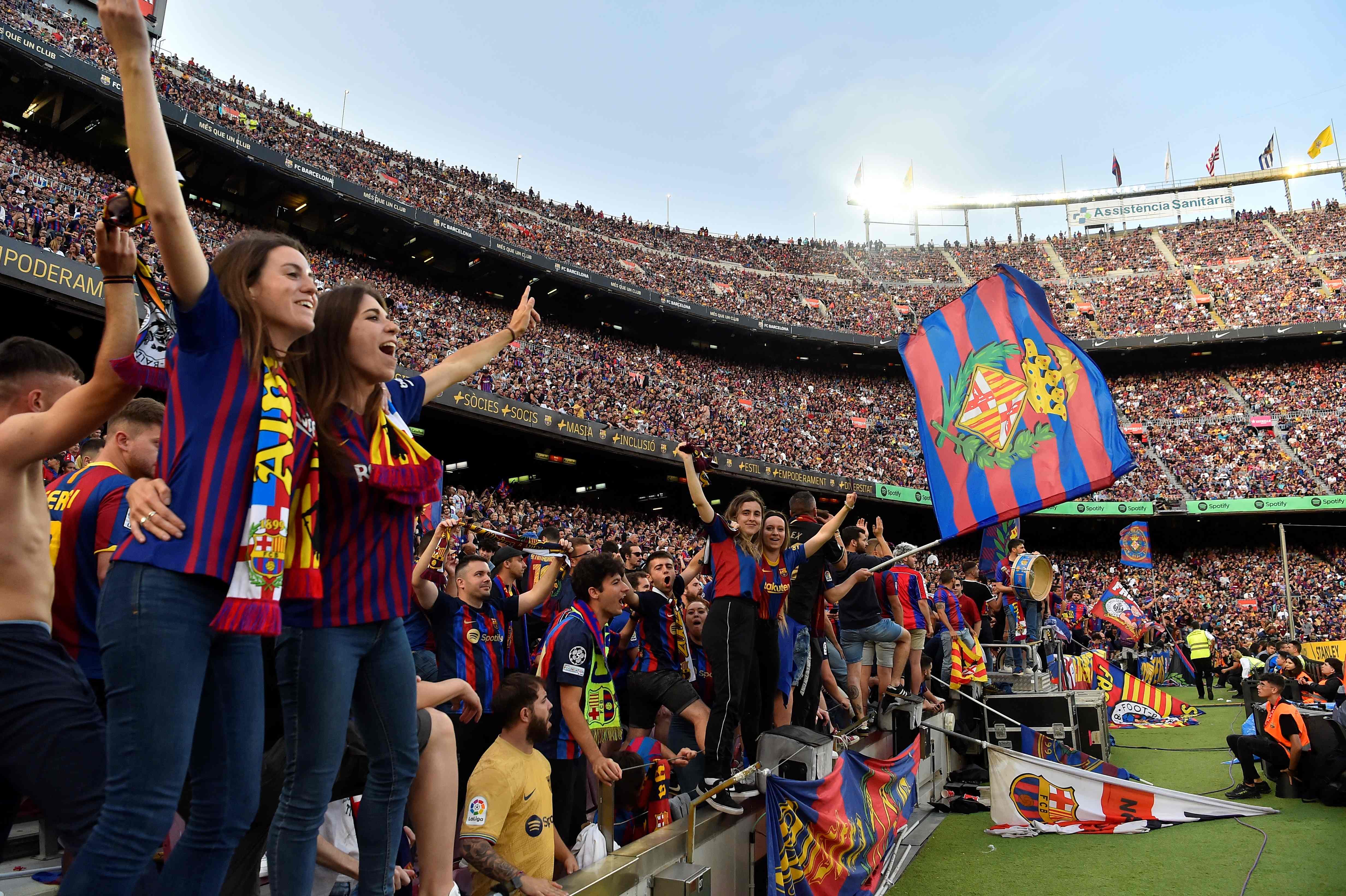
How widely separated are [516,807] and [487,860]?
0.91 feet

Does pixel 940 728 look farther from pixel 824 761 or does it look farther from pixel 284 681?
pixel 284 681

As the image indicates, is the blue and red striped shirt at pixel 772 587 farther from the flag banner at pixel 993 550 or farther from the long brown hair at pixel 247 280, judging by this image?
the flag banner at pixel 993 550

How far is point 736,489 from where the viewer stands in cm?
3122

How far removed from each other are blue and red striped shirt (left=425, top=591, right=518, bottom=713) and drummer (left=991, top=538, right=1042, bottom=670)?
9.03 metres

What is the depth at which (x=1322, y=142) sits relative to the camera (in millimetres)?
46062

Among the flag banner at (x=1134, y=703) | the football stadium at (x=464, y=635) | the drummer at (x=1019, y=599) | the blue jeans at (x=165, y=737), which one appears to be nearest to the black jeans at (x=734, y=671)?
the football stadium at (x=464, y=635)

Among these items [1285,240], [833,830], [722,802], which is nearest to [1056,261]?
[1285,240]

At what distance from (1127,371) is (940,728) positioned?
3585 centimetres

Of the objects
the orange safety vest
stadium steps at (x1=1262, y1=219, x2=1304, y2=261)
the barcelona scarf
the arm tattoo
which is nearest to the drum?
the orange safety vest

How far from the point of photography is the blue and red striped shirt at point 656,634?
5.48 m

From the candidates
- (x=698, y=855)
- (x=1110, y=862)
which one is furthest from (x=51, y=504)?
(x=1110, y=862)

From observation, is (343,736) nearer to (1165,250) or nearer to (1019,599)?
(1019,599)

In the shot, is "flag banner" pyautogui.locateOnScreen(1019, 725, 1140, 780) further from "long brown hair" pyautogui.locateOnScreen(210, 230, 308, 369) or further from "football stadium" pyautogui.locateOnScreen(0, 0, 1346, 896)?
"long brown hair" pyautogui.locateOnScreen(210, 230, 308, 369)

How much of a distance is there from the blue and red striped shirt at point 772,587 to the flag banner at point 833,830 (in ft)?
3.28
